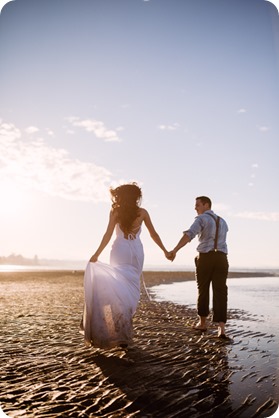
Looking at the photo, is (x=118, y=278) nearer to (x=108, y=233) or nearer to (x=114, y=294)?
(x=114, y=294)

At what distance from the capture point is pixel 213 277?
7465 millimetres

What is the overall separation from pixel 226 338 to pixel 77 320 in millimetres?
3408

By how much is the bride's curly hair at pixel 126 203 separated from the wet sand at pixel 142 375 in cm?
183

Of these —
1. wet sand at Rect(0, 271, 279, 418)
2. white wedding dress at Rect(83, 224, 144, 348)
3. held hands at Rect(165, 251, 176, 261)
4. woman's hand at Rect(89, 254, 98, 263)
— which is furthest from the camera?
held hands at Rect(165, 251, 176, 261)

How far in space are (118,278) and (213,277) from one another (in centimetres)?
225

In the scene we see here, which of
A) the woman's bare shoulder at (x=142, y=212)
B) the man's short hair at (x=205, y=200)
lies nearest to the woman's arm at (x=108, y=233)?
the woman's bare shoulder at (x=142, y=212)

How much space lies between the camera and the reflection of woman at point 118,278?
18.5ft

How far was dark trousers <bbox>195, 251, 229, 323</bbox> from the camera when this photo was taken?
7.28 metres

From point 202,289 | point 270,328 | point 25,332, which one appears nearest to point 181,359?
point 202,289

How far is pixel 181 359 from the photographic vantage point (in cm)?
530

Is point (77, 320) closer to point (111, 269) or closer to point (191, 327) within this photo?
point (191, 327)

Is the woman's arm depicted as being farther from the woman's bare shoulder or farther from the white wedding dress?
the woman's bare shoulder

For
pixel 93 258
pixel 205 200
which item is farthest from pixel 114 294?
pixel 205 200

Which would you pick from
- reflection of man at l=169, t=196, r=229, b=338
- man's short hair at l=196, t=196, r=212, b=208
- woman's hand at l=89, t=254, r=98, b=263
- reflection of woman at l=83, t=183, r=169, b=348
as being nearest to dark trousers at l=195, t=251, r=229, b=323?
reflection of man at l=169, t=196, r=229, b=338
